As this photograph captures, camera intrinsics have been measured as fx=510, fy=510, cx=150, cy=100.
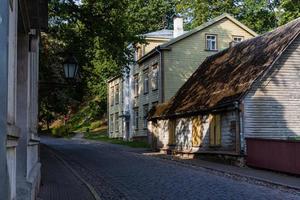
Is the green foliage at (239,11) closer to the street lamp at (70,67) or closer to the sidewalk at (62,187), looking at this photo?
the sidewalk at (62,187)

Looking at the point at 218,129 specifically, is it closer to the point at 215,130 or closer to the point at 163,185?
the point at 215,130

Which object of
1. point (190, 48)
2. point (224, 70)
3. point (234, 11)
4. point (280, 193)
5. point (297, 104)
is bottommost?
point (280, 193)

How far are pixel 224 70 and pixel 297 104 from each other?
212 inches

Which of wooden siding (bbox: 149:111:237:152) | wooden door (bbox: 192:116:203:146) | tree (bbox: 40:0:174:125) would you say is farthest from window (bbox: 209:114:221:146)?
tree (bbox: 40:0:174:125)

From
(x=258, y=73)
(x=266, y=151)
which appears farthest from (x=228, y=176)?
(x=258, y=73)

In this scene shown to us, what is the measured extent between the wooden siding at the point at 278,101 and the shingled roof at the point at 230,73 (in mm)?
520

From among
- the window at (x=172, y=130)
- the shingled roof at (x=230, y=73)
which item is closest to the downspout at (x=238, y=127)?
the shingled roof at (x=230, y=73)

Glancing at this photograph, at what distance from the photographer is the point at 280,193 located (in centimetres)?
1307

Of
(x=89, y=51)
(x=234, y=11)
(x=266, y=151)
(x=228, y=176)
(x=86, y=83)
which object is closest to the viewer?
(x=228, y=176)

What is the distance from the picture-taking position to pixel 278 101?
22750 millimetres

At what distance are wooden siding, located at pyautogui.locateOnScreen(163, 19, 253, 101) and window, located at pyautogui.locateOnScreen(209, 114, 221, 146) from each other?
14.1 meters

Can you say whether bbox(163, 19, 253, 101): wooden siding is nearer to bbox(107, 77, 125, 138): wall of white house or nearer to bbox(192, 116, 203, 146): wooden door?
bbox(192, 116, 203, 146): wooden door

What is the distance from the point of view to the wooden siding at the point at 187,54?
127ft

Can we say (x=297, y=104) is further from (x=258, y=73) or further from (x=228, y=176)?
(x=228, y=176)
